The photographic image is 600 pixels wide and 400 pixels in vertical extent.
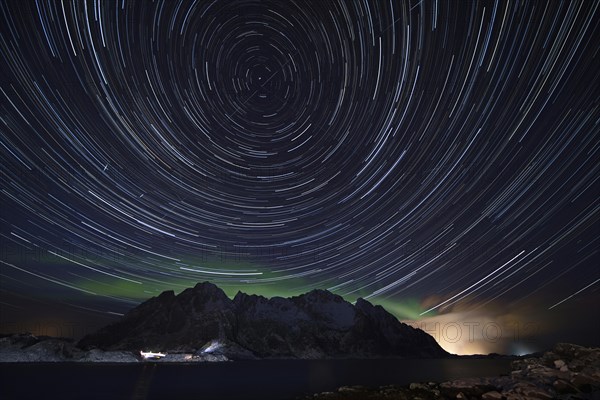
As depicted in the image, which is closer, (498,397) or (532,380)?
(498,397)

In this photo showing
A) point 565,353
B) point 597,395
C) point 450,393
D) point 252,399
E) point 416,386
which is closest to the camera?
point 597,395

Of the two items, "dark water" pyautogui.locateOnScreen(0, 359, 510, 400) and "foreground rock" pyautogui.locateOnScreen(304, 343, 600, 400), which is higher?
"foreground rock" pyautogui.locateOnScreen(304, 343, 600, 400)

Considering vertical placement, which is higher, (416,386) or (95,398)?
(416,386)

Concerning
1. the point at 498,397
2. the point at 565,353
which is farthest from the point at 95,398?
the point at 565,353

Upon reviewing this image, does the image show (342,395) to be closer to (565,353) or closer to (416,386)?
(416,386)

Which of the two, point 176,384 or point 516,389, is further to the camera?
point 176,384

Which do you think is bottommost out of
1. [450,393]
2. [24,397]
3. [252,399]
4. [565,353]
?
[24,397]

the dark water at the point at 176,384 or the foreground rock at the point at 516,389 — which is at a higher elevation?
the foreground rock at the point at 516,389

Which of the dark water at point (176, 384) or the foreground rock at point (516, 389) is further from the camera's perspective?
the dark water at point (176, 384)

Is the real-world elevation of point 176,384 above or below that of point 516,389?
below

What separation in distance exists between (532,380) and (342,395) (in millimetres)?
17306

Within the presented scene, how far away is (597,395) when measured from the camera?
94.4 ft

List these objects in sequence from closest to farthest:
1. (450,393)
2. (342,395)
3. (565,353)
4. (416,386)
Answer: (450,393) → (342,395) → (416,386) → (565,353)

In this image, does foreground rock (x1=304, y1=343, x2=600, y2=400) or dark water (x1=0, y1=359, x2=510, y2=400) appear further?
dark water (x1=0, y1=359, x2=510, y2=400)
